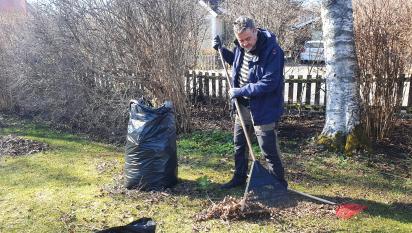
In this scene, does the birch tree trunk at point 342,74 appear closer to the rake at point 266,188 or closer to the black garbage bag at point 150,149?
the rake at point 266,188

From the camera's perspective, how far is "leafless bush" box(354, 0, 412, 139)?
5.27 meters

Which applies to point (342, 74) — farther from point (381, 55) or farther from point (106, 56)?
point (106, 56)

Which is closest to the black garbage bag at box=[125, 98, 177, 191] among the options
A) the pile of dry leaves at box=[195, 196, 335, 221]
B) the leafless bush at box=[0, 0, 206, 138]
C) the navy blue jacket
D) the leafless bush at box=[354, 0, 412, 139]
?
the pile of dry leaves at box=[195, 196, 335, 221]

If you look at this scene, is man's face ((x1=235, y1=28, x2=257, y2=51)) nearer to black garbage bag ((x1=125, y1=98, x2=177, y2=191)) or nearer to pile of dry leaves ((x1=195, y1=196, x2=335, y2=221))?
black garbage bag ((x1=125, y1=98, x2=177, y2=191))

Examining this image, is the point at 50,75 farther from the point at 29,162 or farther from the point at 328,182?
the point at 328,182

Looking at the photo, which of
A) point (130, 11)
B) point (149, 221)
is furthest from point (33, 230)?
point (130, 11)

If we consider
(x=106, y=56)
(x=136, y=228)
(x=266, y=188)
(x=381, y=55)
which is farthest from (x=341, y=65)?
(x=106, y=56)

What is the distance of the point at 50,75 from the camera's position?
336 inches

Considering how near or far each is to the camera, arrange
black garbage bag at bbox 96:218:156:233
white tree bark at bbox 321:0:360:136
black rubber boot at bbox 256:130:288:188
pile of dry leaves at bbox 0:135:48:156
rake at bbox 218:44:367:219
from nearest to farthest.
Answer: black garbage bag at bbox 96:218:156:233, rake at bbox 218:44:367:219, black rubber boot at bbox 256:130:288:188, white tree bark at bbox 321:0:360:136, pile of dry leaves at bbox 0:135:48:156

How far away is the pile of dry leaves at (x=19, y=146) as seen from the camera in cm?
636

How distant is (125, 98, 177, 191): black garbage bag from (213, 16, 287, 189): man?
0.85 meters

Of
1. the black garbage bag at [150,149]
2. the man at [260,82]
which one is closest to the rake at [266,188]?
the man at [260,82]

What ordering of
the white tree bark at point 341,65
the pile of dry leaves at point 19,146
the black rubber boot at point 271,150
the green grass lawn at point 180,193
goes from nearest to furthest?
the green grass lawn at point 180,193 < the black rubber boot at point 271,150 < the white tree bark at point 341,65 < the pile of dry leaves at point 19,146

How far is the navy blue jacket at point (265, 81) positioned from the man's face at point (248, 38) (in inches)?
2.3
